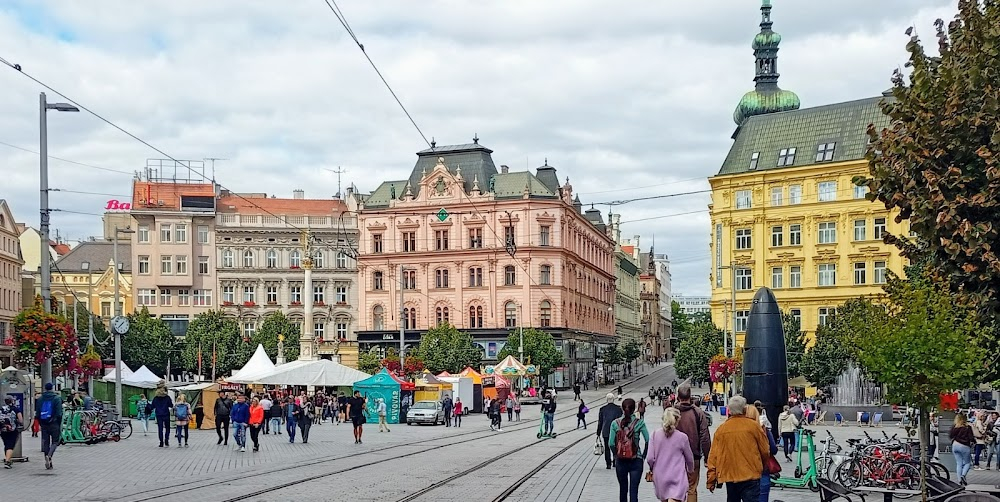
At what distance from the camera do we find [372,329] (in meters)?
89.4

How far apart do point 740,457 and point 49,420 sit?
15.4 meters

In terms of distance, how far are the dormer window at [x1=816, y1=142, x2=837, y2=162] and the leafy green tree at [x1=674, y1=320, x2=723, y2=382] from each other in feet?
41.1

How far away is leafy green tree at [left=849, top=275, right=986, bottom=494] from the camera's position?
1614 cm

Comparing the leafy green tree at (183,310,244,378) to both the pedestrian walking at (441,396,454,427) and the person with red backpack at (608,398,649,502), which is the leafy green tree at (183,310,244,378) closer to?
the pedestrian walking at (441,396,454,427)

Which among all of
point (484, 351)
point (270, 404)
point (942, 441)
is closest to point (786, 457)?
point (942, 441)

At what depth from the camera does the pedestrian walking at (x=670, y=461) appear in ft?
41.0

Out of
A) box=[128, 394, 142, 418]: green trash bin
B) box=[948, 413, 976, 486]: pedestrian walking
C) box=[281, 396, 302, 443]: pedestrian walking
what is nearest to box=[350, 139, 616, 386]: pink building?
box=[128, 394, 142, 418]: green trash bin

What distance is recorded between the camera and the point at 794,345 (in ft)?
200

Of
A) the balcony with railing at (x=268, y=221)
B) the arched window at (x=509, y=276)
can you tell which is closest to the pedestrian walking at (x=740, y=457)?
the arched window at (x=509, y=276)

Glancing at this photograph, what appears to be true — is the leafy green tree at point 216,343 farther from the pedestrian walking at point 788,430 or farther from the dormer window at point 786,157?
the pedestrian walking at point 788,430

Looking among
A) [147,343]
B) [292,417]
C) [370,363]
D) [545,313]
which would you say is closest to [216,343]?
[147,343]

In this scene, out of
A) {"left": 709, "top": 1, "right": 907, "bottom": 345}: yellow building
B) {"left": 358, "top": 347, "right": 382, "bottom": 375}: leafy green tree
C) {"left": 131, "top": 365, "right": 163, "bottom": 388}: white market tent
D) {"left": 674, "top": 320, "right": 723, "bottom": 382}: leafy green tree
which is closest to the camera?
{"left": 131, "top": 365, "right": 163, "bottom": 388}: white market tent

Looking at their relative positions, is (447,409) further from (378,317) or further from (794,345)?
(378,317)

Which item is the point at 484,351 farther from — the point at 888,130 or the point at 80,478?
the point at 888,130
